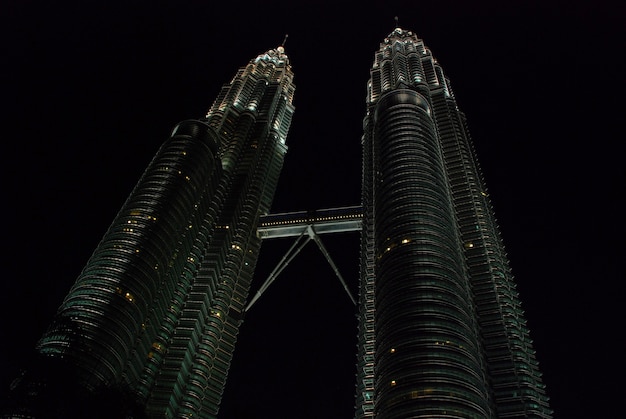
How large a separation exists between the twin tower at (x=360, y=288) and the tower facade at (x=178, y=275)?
0.26 meters

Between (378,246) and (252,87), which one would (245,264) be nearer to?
(378,246)

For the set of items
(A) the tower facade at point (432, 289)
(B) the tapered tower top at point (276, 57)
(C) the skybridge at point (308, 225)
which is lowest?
(A) the tower facade at point (432, 289)

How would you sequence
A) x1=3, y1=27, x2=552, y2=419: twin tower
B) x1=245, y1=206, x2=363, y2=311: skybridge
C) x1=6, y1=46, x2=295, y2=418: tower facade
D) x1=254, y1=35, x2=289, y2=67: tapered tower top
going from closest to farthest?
1. x1=3, y1=27, x2=552, y2=419: twin tower
2. x1=6, y1=46, x2=295, y2=418: tower facade
3. x1=245, y1=206, x2=363, y2=311: skybridge
4. x1=254, y1=35, x2=289, y2=67: tapered tower top

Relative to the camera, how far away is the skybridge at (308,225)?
427 feet

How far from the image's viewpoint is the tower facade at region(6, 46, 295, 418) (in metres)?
84.2

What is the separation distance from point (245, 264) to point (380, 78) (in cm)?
6028

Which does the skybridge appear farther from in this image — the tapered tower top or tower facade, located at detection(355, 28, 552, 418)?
the tapered tower top

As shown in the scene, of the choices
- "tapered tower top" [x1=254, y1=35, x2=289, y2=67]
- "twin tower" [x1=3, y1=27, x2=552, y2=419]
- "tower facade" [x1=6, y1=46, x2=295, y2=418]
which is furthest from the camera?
"tapered tower top" [x1=254, y1=35, x2=289, y2=67]

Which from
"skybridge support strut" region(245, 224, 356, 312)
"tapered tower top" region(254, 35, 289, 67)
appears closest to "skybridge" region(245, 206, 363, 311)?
"skybridge support strut" region(245, 224, 356, 312)

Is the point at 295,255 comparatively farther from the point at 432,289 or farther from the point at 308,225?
the point at 432,289

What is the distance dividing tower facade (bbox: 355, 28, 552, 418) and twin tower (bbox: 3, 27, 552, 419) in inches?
9.0

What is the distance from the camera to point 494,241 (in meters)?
101

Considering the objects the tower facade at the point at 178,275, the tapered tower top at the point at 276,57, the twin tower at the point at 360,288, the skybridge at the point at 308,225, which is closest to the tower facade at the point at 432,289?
the twin tower at the point at 360,288

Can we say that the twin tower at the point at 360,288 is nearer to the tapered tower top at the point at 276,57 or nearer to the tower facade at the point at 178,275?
the tower facade at the point at 178,275
